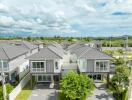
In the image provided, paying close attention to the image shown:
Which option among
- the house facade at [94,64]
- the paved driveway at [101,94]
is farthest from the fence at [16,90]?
the paved driveway at [101,94]

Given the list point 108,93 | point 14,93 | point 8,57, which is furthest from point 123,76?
point 8,57

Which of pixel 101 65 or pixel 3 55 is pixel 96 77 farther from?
pixel 3 55

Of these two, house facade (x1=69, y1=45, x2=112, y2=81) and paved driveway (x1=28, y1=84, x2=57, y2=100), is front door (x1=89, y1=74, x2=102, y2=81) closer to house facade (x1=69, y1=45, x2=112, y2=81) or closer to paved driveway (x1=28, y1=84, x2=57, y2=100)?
house facade (x1=69, y1=45, x2=112, y2=81)

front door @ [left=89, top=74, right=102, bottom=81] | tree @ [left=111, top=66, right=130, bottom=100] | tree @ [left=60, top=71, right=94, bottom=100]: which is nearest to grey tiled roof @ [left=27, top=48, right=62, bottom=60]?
front door @ [left=89, top=74, right=102, bottom=81]

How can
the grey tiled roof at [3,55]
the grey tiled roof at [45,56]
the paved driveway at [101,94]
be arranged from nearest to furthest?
the paved driveway at [101,94]
the grey tiled roof at [45,56]
the grey tiled roof at [3,55]

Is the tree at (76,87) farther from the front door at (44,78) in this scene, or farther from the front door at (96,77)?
the front door at (44,78)

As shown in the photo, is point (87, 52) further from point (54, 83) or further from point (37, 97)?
point (37, 97)
